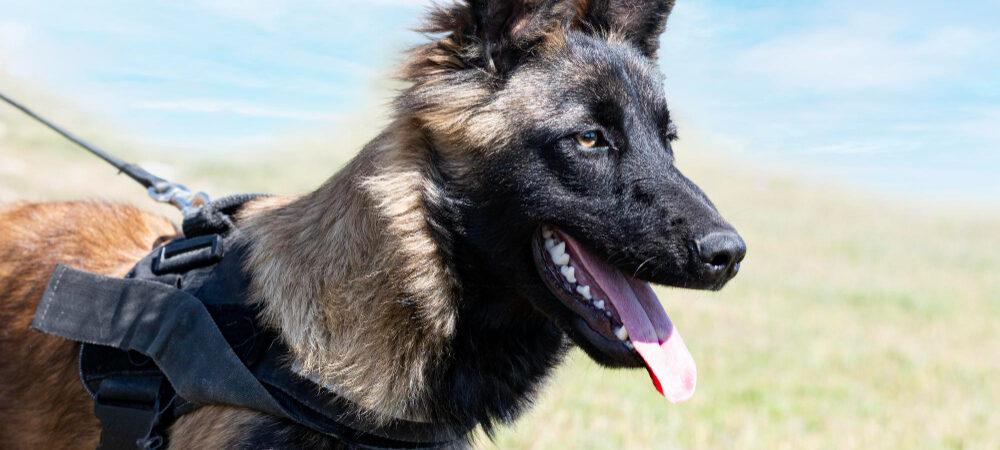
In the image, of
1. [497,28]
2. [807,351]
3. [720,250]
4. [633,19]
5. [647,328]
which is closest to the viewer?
[720,250]

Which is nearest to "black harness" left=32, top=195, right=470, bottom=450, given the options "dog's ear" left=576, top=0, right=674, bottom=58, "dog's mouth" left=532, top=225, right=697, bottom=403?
"dog's mouth" left=532, top=225, right=697, bottom=403

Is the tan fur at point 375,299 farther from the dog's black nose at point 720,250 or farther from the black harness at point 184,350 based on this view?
the dog's black nose at point 720,250

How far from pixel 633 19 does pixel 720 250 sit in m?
1.19

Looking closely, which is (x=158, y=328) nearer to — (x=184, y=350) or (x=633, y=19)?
(x=184, y=350)

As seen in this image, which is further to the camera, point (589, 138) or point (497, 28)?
point (497, 28)

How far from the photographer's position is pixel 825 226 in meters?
25.9

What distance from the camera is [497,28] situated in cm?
300

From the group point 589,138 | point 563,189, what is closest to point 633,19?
point 589,138

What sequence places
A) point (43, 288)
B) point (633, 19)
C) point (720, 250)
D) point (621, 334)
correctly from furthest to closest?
1. point (633, 19)
2. point (43, 288)
3. point (621, 334)
4. point (720, 250)

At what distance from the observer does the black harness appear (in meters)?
2.73

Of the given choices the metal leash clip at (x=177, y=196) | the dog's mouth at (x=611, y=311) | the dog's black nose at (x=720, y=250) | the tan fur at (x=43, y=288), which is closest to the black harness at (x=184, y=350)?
the tan fur at (x=43, y=288)

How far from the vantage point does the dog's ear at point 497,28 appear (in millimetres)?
2973

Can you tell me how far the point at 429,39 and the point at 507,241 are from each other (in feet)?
2.48

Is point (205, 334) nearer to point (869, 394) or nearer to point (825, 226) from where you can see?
point (869, 394)
